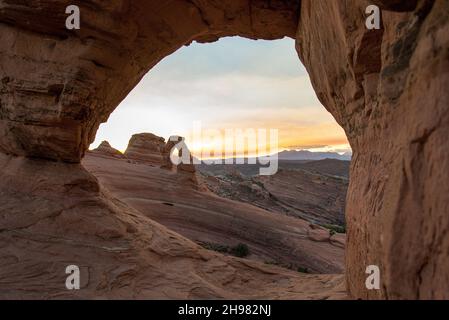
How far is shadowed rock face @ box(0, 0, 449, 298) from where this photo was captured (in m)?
3.61

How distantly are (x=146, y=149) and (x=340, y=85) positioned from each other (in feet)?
81.9

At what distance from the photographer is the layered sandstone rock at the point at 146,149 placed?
29.3 m

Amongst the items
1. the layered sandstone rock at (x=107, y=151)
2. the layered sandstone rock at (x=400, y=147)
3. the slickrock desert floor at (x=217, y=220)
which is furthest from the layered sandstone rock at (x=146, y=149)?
the layered sandstone rock at (x=400, y=147)

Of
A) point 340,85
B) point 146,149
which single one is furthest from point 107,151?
point 340,85

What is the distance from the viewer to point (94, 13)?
8.88m

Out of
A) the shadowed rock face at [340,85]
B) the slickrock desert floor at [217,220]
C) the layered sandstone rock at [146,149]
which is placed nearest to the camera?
the shadowed rock face at [340,85]

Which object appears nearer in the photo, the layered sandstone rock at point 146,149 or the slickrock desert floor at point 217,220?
the slickrock desert floor at point 217,220

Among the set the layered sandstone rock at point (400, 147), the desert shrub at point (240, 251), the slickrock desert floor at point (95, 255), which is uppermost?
the layered sandstone rock at point (400, 147)

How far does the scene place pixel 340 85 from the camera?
7180mm

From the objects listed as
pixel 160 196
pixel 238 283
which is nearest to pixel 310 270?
pixel 238 283

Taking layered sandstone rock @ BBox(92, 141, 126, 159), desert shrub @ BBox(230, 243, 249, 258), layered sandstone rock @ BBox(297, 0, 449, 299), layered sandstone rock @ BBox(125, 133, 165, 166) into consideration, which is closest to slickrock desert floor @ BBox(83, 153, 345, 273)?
desert shrub @ BBox(230, 243, 249, 258)

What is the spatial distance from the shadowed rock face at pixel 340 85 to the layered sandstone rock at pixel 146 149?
1841 cm

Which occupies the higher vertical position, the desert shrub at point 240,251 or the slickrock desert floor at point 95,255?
the slickrock desert floor at point 95,255

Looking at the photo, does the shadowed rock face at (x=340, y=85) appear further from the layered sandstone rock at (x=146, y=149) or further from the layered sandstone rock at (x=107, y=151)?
the layered sandstone rock at (x=146, y=149)
